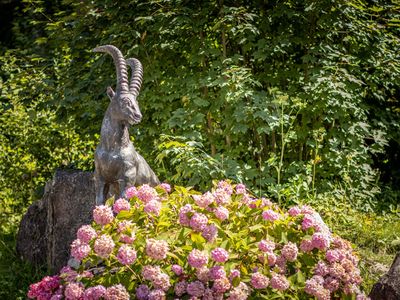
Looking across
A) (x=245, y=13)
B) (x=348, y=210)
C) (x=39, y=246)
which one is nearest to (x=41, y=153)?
(x=39, y=246)

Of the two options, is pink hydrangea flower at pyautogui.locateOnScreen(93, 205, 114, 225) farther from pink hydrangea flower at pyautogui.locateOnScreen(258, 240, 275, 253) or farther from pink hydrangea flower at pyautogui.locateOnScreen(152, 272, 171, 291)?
pink hydrangea flower at pyautogui.locateOnScreen(258, 240, 275, 253)

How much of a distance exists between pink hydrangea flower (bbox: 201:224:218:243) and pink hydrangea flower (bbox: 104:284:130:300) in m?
0.48

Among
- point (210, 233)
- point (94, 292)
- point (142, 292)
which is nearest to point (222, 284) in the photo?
point (210, 233)

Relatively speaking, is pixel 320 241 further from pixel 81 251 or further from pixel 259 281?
pixel 81 251

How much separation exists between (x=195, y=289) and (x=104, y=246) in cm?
48

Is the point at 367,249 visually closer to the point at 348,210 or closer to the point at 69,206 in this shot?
the point at 348,210

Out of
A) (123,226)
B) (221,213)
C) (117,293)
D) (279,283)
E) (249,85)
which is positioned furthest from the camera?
(249,85)

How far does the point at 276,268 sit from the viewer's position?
2.74 meters

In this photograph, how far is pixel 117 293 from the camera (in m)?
2.54

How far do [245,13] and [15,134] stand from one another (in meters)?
3.41

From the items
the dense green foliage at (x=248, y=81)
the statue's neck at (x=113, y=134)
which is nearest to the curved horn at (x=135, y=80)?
the statue's neck at (x=113, y=134)

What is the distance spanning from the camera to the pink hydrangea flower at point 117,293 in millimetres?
2518

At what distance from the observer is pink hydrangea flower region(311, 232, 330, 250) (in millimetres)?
2787

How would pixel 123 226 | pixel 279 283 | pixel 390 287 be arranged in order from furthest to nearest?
1. pixel 390 287
2. pixel 123 226
3. pixel 279 283
